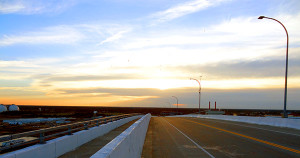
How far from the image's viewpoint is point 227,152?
45.2 ft

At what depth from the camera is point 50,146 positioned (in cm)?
1174

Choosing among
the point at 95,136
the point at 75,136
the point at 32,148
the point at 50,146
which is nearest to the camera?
the point at 32,148

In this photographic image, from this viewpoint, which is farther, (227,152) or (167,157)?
(227,152)

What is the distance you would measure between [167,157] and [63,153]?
451 centimetres

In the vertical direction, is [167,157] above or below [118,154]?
below

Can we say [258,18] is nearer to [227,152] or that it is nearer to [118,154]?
[227,152]

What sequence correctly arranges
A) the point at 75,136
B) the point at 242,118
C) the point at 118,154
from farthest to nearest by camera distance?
the point at 242,118
the point at 75,136
the point at 118,154

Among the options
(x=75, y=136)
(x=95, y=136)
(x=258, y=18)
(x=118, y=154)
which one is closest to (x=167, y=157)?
(x=75, y=136)

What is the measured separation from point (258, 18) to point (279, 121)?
35.9ft

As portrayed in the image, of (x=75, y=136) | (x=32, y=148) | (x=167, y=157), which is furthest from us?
(x=75, y=136)

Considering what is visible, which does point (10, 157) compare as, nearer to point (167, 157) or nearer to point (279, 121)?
point (167, 157)

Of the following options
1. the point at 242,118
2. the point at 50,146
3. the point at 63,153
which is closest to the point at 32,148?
the point at 50,146

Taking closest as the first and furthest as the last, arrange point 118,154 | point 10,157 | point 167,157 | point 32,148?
point 118,154 → point 10,157 → point 32,148 → point 167,157

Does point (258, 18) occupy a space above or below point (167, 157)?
above
